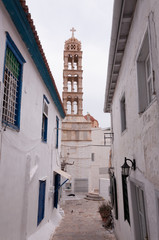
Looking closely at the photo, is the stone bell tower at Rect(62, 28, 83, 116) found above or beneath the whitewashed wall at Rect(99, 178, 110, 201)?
above

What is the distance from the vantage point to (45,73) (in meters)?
6.62

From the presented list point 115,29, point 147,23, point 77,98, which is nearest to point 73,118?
point 77,98

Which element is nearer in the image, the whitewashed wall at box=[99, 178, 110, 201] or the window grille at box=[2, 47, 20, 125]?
the window grille at box=[2, 47, 20, 125]

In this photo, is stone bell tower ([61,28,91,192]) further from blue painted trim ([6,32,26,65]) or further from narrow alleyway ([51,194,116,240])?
blue painted trim ([6,32,26,65])

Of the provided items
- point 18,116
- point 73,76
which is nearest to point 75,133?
point 73,76

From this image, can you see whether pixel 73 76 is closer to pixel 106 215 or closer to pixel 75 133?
pixel 75 133

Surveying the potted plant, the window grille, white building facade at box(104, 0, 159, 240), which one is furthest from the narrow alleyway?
the window grille

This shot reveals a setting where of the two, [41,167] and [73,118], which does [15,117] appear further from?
[73,118]

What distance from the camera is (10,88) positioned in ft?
13.6

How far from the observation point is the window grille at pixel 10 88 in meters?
3.93

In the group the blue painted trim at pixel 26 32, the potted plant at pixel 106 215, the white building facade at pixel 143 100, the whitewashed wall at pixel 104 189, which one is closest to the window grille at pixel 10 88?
the blue painted trim at pixel 26 32

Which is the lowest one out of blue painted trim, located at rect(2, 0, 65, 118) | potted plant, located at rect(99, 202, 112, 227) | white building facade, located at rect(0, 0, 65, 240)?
potted plant, located at rect(99, 202, 112, 227)

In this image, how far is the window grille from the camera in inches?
155

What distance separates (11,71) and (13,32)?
0.79 m
